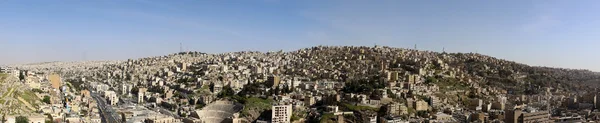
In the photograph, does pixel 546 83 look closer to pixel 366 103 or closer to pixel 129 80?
pixel 366 103

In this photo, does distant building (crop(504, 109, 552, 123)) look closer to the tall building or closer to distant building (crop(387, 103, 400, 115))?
distant building (crop(387, 103, 400, 115))

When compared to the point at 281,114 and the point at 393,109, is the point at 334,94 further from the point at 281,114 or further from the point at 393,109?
the point at 281,114

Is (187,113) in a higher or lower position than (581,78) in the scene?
lower

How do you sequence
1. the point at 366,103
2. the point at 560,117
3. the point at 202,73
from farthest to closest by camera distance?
the point at 202,73 < the point at 366,103 < the point at 560,117

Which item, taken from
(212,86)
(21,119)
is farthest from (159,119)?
(212,86)

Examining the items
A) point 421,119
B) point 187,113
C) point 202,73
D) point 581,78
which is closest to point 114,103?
point 187,113

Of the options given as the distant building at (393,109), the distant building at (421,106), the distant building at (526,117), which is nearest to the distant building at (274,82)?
the distant building at (421,106)
